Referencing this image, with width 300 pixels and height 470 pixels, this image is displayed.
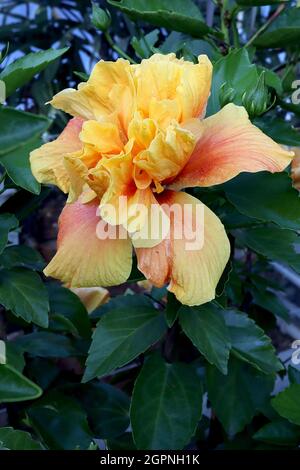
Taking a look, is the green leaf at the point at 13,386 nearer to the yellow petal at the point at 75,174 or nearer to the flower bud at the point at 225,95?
the yellow petal at the point at 75,174

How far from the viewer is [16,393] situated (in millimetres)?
561

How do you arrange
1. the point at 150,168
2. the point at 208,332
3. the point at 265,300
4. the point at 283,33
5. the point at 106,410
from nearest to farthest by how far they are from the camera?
the point at 150,168 < the point at 208,332 < the point at 283,33 < the point at 106,410 < the point at 265,300

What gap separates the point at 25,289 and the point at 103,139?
10.0 inches

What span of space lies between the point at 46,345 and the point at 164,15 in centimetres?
50

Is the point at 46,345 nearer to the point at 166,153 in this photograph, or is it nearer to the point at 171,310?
the point at 171,310

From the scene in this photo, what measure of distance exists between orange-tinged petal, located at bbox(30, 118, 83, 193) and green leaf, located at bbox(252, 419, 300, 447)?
0.47m

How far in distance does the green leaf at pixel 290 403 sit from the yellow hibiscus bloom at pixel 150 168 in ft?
0.94

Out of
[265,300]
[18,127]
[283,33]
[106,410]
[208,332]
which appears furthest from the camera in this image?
[265,300]

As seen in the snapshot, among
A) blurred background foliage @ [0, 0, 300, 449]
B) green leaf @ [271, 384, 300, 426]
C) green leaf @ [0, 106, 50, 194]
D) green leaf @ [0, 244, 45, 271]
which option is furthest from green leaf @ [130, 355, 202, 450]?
green leaf @ [0, 106, 50, 194]

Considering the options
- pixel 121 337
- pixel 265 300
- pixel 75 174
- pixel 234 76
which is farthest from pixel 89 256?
pixel 265 300

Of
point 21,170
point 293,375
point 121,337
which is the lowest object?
point 293,375

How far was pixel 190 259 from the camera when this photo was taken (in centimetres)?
59

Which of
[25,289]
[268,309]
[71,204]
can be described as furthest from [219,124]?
[268,309]
